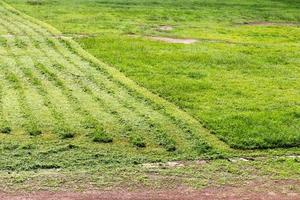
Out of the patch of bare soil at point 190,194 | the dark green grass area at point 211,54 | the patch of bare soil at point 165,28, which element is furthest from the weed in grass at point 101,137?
the patch of bare soil at point 165,28

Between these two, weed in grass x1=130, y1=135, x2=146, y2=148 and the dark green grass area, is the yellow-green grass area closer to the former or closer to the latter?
weed in grass x1=130, y1=135, x2=146, y2=148

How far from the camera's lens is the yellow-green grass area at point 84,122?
956cm

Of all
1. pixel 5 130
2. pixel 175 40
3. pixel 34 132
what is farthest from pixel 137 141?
pixel 175 40

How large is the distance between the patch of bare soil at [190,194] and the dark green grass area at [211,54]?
1.82m

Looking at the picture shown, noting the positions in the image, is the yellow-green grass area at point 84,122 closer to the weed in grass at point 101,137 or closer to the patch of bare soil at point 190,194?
the weed in grass at point 101,137

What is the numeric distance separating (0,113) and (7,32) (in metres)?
10.9

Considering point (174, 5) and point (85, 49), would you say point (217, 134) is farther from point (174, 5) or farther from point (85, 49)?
point (174, 5)

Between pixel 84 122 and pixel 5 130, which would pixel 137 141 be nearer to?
pixel 84 122

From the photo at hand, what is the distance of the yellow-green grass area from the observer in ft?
31.4

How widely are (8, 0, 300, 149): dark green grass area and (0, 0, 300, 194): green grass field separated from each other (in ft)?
0.14

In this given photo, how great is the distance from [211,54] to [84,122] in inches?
346

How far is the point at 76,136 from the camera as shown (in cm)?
1045

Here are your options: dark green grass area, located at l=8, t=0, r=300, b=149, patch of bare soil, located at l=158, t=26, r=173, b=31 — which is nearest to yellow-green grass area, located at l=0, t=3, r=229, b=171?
dark green grass area, located at l=8, t=0, r=300, b=149

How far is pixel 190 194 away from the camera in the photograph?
827 cm
